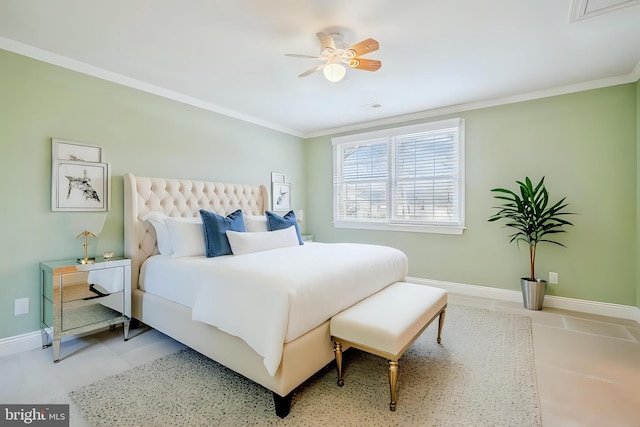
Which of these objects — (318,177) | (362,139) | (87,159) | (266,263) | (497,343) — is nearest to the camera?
(266,263)

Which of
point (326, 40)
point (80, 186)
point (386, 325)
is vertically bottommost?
point (386, 325)

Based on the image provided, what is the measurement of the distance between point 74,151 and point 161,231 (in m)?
1.04

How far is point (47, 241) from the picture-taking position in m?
2.62

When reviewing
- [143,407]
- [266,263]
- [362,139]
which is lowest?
[143,407]

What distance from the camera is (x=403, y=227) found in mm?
4539

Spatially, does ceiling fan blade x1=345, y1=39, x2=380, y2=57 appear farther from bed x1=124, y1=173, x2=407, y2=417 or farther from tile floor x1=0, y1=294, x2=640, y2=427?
tile floor x1=0, y1=294, x2=640, y2=427

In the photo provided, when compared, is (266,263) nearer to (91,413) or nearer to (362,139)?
(91,413)

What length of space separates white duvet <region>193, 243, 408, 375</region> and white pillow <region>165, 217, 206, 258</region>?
637 mm

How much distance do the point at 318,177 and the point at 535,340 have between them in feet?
12.7

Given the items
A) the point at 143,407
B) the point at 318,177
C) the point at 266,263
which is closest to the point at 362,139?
the point at 318,177

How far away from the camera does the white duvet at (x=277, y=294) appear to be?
5.59 ft

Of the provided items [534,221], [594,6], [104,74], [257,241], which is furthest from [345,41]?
[534,221]

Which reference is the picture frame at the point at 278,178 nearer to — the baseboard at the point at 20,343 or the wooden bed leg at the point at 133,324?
the wooden bed leg at the point at 133,324

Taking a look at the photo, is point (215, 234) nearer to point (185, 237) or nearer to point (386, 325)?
point (185, 237)
